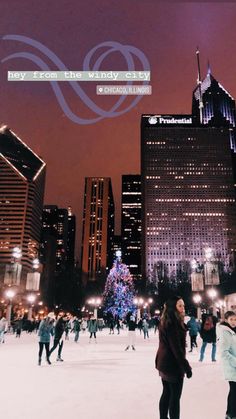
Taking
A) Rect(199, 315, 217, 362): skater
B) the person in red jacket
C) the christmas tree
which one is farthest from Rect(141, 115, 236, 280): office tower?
the person in red jacket

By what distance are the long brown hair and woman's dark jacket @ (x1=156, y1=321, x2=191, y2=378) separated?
0.03 m

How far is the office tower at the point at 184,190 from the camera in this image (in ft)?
504

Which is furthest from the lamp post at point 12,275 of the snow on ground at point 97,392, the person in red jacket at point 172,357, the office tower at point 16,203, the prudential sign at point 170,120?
the prudential sign at point 170,120

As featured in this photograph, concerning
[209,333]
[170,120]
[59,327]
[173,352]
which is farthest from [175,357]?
[170,120]

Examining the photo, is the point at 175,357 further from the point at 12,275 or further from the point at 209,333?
the point at 12,275

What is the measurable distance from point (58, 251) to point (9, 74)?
183639 mm

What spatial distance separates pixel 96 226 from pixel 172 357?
185 meters

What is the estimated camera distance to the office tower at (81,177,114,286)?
182000mm

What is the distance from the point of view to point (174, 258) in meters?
154

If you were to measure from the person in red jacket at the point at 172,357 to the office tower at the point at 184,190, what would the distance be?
483 feet

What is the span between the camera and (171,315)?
14.6 ft

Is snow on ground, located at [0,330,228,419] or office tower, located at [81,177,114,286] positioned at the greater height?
office tower, located at [81,177,114,286]

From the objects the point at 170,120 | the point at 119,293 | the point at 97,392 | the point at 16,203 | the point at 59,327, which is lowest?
the point at 97,392

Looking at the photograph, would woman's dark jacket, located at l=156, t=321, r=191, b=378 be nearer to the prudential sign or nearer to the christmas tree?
the christmas tree
